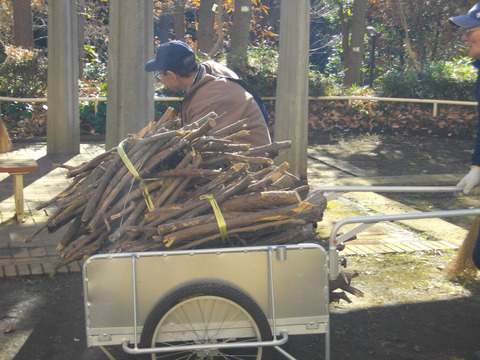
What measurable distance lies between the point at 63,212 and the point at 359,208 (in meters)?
4.62

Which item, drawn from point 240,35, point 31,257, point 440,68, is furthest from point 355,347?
point 240,35

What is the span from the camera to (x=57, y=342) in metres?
4.66

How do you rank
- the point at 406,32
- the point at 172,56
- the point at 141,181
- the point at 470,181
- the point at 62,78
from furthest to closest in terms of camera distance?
1. the point at 406,32
2. the point at 62,78
3. the point at 172,56
4. the point at 470,181
5. the point at 141,181

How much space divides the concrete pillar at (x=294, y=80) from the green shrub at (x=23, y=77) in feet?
21.7

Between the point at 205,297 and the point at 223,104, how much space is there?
6.06 ft

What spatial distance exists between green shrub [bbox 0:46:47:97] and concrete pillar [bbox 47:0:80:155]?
2.33 meters

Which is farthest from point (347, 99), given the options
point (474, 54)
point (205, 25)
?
point (474, 54)

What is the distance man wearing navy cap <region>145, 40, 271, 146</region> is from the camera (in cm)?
513

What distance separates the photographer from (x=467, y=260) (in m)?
5.18

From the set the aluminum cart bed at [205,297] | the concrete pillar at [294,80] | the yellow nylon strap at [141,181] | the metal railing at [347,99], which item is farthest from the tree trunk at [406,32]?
the aluminum cart bed at [205,297]

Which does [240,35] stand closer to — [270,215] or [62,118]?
[62,118]

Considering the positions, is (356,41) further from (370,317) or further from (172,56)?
(370,317)

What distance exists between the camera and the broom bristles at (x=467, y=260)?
16.8 feet

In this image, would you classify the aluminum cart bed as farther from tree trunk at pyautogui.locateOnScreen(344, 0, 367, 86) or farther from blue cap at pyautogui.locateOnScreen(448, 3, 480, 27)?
tree trunk at pyautogui.locateOnScreen(344, 0, 367, 86)
